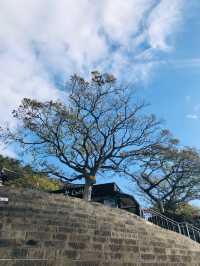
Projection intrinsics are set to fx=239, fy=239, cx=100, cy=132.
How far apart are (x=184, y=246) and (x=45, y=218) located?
6296 mm

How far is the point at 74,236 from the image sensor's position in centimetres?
692

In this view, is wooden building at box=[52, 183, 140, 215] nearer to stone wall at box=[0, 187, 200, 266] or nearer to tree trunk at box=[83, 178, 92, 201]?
tree trunk at box=[83, 178, 92, 201]

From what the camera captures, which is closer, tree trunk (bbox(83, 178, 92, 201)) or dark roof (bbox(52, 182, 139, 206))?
dark roof (bbox(52, 182, 139, 206))

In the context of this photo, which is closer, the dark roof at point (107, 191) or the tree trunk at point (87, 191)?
the dark roof at point (107, 191)

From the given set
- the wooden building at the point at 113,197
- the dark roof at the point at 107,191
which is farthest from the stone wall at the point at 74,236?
the dark roof at the point at 107,191

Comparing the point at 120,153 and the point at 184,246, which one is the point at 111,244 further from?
the point at 120,153

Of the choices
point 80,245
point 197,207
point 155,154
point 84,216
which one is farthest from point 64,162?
point 197,207

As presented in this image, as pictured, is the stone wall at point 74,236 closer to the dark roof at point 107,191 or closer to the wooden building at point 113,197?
the wooden building at point 113,197

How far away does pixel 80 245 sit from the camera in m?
6.79

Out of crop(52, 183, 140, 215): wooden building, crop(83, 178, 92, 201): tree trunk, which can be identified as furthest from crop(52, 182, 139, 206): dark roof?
crop(83, 178, 92, 201): tree trunk

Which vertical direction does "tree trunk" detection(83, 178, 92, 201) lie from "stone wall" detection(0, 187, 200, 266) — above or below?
above

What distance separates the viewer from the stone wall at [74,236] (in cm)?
598

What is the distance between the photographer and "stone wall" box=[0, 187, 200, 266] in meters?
5.98

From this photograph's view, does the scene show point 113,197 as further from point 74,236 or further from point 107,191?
point 74,236
